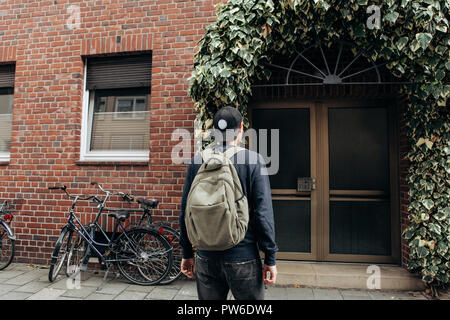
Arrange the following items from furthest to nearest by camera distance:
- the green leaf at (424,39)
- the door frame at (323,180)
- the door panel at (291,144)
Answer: the door panel at (291,144)
the door frame at (323,180)
the green leaf at (424,39)

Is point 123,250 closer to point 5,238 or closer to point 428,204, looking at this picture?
point 5,238

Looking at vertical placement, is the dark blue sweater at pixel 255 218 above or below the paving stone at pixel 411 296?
above

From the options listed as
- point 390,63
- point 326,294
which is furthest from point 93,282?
point 390,63

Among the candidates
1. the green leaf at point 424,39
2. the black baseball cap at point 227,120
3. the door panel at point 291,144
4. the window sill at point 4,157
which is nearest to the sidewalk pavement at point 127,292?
the door panel at point 291,144

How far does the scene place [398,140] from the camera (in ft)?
14.0

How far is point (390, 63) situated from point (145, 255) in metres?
3.79

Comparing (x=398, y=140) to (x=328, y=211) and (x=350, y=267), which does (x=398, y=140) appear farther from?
(x=350, y=267)

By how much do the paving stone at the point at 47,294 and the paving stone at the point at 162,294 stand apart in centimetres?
108

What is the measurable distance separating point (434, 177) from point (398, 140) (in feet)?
2.78

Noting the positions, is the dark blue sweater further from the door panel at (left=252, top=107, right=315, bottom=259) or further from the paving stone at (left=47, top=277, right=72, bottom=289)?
the paving stone at (left=47, top=277, right=72, bottom=289)

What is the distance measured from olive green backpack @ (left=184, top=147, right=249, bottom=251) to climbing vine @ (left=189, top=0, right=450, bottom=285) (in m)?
1.76

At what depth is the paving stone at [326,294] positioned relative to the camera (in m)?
3.57

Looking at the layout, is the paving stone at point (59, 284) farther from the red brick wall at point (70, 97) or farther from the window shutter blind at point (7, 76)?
the window shutter blind at point (7, 76)
